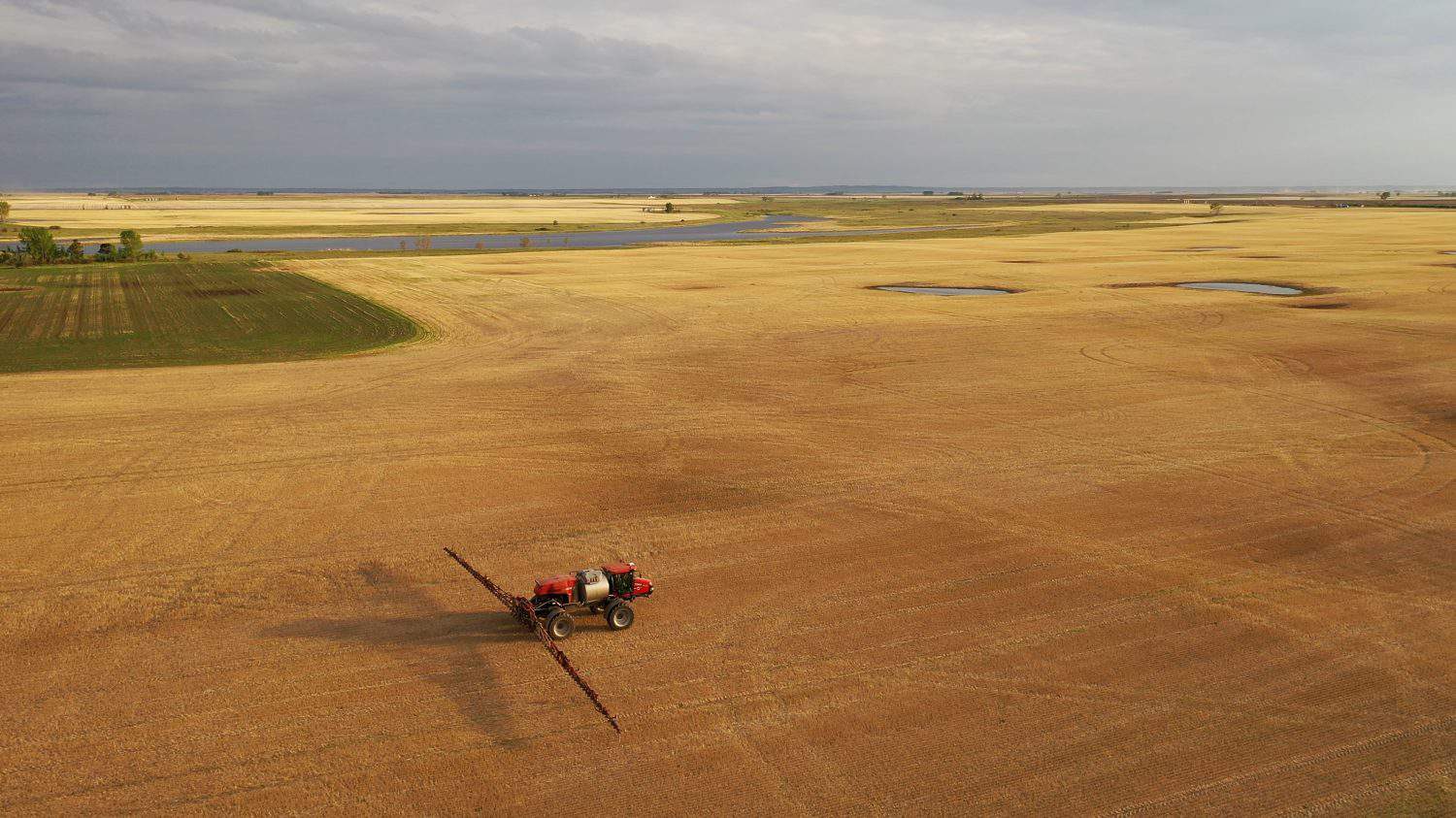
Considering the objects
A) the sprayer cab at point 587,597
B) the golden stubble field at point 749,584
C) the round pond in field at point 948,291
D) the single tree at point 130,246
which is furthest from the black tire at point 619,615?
the single tree at point 130,246

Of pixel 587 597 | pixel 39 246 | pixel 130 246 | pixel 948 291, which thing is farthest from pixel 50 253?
pixel 587 597

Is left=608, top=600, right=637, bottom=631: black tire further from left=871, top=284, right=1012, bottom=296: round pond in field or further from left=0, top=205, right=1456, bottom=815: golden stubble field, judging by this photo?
left=871, top=284, right=1012, bottom=296: round pond in field

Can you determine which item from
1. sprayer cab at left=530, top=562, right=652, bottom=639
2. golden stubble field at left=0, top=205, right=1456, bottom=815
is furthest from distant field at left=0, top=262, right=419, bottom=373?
sprayer cab at left=530, top=562, right=652, bottom=639

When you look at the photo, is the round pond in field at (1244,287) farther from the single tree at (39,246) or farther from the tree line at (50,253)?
the single tree at (39,246)

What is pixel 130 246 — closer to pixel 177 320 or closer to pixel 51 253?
pixel 51 253

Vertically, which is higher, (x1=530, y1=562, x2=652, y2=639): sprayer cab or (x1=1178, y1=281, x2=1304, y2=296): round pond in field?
(x1=1178, y1=281, x2=1304, y2=296): round pond in field
